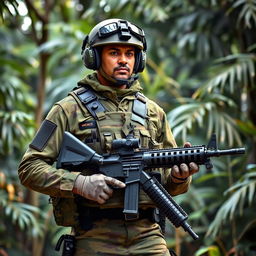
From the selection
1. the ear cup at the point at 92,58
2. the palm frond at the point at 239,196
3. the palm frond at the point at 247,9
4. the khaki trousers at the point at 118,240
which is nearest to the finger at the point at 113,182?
the khaki trousers at the point at 118,240

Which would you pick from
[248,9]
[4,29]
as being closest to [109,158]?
[248,9]

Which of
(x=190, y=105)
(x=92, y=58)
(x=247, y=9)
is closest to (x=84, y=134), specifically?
(x=92, y=58)

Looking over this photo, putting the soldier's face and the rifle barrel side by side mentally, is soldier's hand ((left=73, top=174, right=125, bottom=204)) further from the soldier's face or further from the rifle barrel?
the soldier's face

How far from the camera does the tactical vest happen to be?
3.04 meters

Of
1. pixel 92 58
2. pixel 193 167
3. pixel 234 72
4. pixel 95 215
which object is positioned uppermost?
pixel 234 72

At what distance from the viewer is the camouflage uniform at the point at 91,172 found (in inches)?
118

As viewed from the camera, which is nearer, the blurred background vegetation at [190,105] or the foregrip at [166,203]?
the foregrip at [166,203]

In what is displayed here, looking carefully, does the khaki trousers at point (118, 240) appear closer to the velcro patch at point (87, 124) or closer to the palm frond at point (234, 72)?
the velcro patch at point (87, 124)

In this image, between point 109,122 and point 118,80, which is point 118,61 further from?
point 109,122

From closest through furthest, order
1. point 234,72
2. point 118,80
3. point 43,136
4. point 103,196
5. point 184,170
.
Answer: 1. point 103,196
2. point 184,170
3. point 43,136
4. point 118,80
5. point 234,72

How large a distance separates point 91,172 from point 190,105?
2328mm

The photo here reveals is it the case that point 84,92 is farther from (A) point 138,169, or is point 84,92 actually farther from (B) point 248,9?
(B) point 248,9

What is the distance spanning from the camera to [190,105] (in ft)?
17.3

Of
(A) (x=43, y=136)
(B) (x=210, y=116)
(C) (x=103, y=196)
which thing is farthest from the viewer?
(B) (x=210, y=116)
